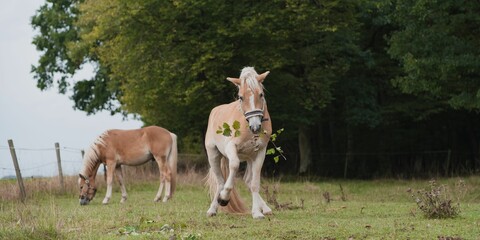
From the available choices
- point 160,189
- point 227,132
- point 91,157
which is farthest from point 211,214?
point 91,157

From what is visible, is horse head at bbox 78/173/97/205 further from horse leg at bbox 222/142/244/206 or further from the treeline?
the treeline

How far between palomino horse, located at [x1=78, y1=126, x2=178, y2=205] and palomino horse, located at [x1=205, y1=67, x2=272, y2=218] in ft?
20.4

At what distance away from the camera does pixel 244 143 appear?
37.5ft

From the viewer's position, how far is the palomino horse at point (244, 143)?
11.0m

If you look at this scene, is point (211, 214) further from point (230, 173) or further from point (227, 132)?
point (227, 132)

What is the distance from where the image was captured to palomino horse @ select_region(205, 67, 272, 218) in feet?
36.2

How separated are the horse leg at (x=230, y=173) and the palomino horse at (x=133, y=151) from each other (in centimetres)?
738

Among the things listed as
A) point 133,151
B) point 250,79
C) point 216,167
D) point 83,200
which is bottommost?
point 83,200

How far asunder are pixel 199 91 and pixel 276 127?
643 centimetres

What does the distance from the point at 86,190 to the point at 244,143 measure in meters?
7.81

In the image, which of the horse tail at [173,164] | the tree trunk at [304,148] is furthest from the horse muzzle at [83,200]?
the tree trunk at [304,148]

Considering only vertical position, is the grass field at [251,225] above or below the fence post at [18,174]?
below

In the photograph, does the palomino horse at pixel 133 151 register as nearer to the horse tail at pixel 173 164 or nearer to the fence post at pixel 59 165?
the horse tail at pixel 173 164

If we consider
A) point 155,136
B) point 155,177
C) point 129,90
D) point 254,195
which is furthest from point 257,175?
point 129,90
